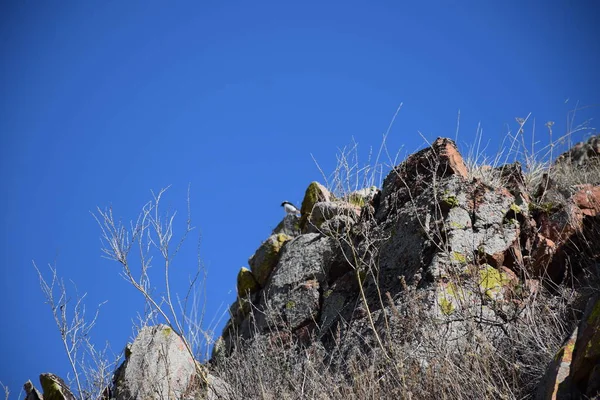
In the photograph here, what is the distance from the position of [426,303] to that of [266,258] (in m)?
3.25

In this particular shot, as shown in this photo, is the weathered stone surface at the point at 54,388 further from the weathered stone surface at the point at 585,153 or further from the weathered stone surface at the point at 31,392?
the weathered stone surface at the point at 585,153

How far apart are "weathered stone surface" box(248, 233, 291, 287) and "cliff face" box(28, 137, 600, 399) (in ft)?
0.06

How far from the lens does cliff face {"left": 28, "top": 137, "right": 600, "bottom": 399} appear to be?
3.72 metres

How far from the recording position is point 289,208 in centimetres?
991

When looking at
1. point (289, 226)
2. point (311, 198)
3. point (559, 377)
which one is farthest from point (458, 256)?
point (289, 226)

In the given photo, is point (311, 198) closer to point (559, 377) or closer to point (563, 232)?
point (563, 232)

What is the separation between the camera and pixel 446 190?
620 centimetres

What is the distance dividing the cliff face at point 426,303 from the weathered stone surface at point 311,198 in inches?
2.7

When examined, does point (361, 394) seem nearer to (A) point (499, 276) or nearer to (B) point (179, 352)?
(A) point (499, 276)

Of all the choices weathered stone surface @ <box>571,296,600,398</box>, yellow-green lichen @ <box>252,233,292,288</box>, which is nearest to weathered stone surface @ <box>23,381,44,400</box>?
yellow-green lichen @ <box>252,233,292,288</box>

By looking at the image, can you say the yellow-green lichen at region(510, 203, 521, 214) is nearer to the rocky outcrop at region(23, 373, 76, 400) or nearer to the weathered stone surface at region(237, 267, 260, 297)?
the weathered stone surface at region(237, 267, 260, 297)

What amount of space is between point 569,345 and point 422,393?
89 cm

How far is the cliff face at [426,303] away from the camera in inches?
146

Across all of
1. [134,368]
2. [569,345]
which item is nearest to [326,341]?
[134,368]
